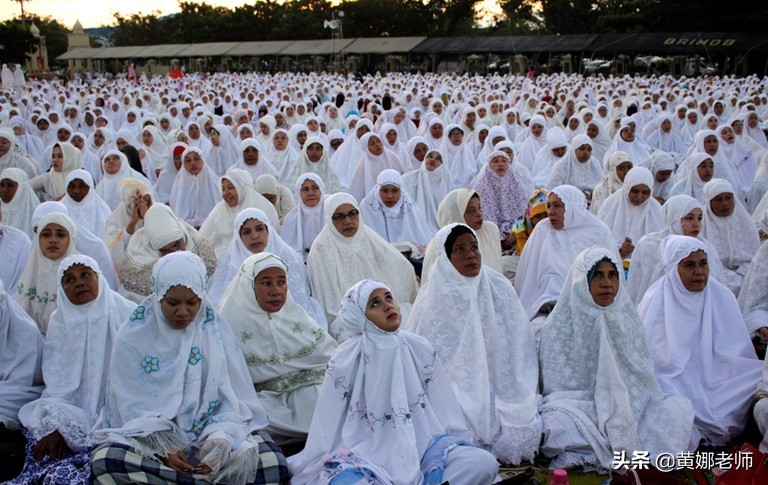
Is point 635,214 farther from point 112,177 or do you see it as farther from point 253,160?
point 112,177

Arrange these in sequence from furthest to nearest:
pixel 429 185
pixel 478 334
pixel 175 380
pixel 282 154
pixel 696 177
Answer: pixel 282 154 < pixel 429 185 < pixel 696 177 < pixel 478 334 < pixel 175 380

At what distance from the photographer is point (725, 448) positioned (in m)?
3.24

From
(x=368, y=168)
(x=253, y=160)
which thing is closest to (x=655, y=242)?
(x=368, y=168)

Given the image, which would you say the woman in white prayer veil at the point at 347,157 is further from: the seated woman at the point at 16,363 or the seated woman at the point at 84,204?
the seated woman at the point at 16,363

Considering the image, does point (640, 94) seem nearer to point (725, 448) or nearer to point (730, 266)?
point (730, 266)

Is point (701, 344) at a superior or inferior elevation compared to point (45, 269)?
inferior

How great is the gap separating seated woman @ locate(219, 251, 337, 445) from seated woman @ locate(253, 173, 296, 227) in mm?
2660

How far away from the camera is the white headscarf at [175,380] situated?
2877mm

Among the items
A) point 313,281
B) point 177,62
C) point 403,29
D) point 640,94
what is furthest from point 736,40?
point 177,62

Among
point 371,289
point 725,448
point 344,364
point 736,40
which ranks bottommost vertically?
point 725,448

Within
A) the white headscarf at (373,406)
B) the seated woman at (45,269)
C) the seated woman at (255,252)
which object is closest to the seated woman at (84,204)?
the seated woman at (255,252)

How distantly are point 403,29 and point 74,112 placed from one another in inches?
1283

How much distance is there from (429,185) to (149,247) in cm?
326

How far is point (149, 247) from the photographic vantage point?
448cm
